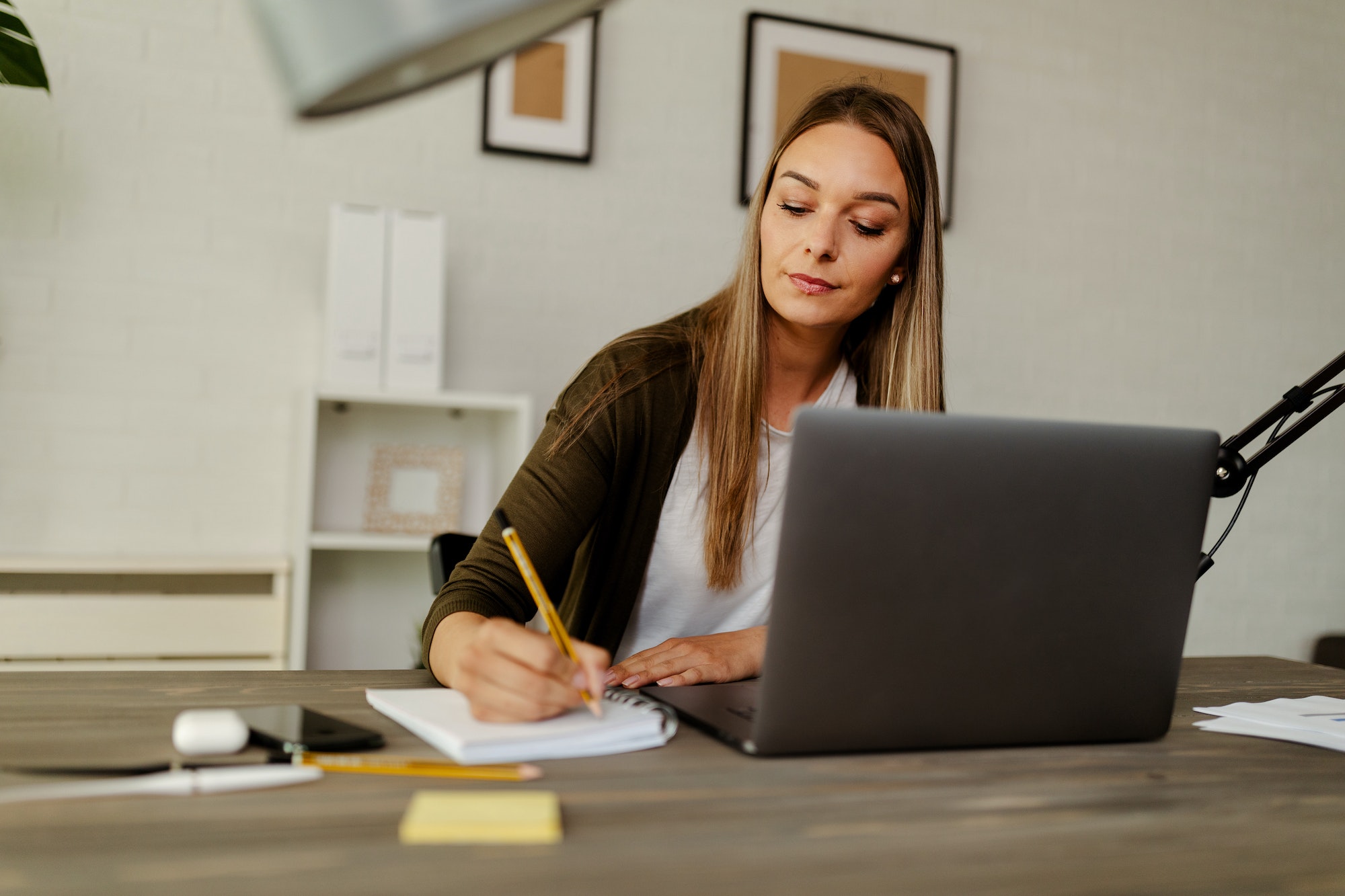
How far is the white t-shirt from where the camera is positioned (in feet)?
5.02

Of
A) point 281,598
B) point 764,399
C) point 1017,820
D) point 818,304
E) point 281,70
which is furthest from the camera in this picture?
point 281,598

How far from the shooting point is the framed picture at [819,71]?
10.2 ft

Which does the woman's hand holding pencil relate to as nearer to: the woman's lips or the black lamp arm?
the black lamp arm

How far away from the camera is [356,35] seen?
43cm

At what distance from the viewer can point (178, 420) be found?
266cm

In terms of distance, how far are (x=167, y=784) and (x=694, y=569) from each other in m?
0.94

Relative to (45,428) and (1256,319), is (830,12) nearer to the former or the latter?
(1256,319)

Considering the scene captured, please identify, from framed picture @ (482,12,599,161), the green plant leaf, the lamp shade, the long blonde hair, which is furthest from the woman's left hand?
framed picture @ (482,12,599,161)

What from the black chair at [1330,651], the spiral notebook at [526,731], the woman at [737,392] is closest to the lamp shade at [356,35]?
the spiral notebook at [526,731]

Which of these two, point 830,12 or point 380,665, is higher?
point 830,12

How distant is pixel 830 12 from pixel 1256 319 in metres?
1.91

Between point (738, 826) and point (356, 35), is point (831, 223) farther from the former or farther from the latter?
point (356, 35)

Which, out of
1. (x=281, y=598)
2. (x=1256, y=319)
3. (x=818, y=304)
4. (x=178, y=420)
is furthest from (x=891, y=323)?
(x=1256, y=319)

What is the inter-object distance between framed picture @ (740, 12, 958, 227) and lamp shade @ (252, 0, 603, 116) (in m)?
2.72
